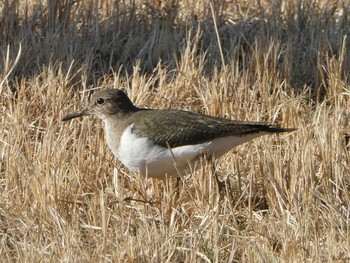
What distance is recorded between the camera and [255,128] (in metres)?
6.98

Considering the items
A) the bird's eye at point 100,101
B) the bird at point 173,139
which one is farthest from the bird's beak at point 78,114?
the bird at point 173,139

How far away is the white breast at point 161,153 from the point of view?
697 centimetres

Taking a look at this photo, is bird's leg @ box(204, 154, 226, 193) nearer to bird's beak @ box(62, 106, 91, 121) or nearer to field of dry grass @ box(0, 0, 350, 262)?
field of dry grass @ box(0, 0, 350, 262)

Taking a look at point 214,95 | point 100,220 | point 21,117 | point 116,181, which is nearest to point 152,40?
point 214,95

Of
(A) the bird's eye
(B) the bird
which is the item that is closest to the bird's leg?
(B) the bird

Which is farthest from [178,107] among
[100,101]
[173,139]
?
[173,139]

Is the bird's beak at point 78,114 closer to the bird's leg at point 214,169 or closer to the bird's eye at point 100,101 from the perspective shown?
the bird's eye at point 100,101

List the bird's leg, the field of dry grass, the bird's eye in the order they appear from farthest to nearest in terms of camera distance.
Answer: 1. the bird's eye
2. the bird's leg
3. the field of dry grass

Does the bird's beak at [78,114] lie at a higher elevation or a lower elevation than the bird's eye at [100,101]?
lower

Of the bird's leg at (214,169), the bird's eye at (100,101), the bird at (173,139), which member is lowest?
the bird's leg at (214,169)

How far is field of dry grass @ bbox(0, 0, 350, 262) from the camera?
6.29 metres

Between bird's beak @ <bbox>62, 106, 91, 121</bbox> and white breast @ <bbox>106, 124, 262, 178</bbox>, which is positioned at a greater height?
bird's beak @ <bbox>62, 106, 91, 121</bbox>

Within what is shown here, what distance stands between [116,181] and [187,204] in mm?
590

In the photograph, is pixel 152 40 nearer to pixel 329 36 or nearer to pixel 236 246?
pixel 329 36
